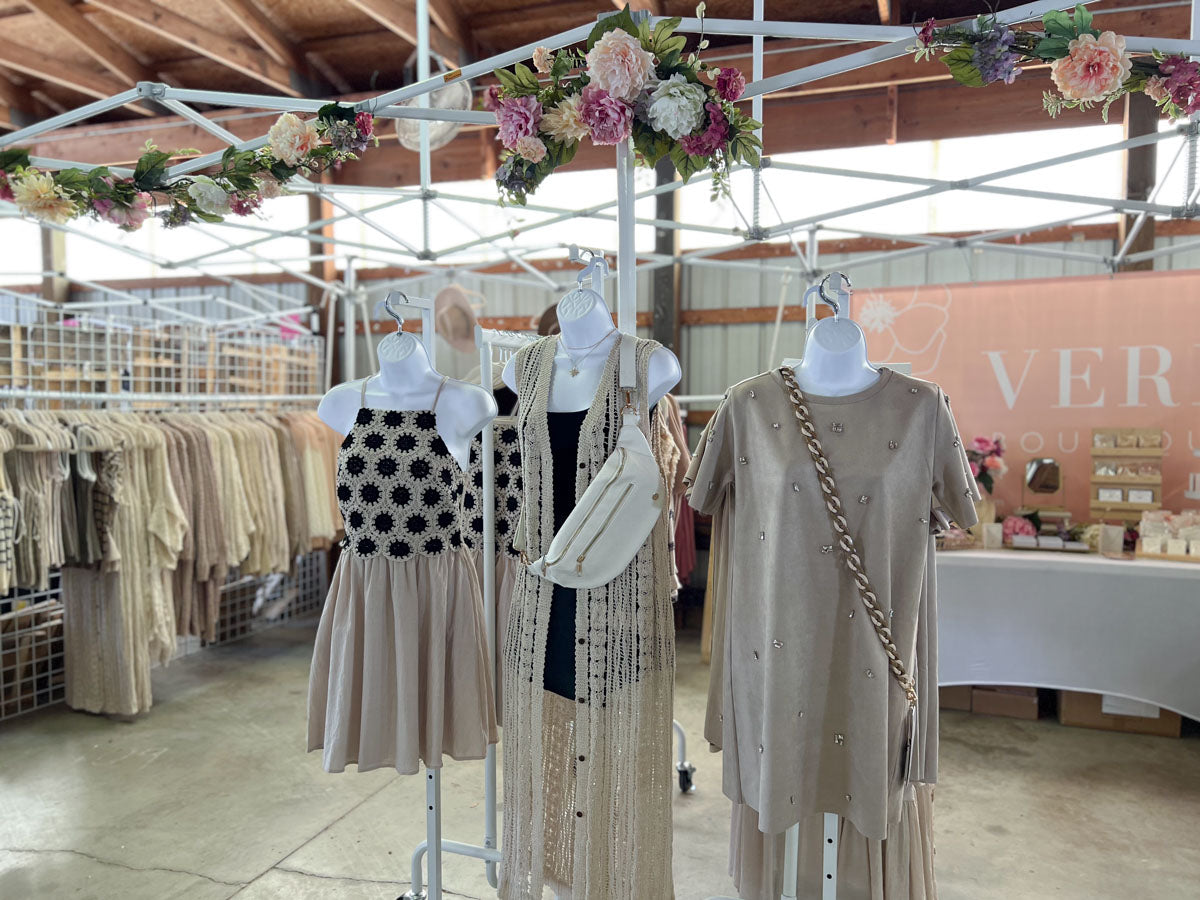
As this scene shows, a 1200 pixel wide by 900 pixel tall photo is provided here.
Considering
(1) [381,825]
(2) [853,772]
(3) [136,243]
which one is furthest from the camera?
(3) [136,243]

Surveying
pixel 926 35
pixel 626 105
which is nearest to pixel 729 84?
pixel 626 105

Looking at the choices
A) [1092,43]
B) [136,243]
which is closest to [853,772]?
[1092,43]

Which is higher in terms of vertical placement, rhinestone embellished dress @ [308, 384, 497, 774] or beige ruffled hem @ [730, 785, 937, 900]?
rhinestone embellished dress @ [308, 384, 497, 774]

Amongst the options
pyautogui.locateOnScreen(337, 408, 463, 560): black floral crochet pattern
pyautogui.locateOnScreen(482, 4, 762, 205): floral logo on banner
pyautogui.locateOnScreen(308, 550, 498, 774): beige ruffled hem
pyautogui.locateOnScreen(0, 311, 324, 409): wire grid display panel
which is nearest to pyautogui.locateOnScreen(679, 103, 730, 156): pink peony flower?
pyautogui.locateOnScreen(482, 4, 762, 205): floral logo on banner

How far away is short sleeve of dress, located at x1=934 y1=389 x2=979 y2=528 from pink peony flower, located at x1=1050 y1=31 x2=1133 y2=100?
73cm

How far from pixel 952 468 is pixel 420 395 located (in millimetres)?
1245

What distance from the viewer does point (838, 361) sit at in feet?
5.51

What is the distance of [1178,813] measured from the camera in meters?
3.14

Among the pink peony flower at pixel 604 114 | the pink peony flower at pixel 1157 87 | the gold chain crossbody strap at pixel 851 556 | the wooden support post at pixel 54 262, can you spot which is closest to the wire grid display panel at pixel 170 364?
the wooden support post at pixel 54 262

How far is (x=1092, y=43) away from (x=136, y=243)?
29.3 ft

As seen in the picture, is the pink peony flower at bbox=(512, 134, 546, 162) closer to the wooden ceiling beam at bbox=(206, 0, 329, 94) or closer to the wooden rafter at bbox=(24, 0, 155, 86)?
the wooden ceiling beam at bbox=(206, 0, 329, 94)

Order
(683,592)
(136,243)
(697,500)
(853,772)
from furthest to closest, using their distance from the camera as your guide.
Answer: (136,243) → (683,592) → (697,500) → (853,772)

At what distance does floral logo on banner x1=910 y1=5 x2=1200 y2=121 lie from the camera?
1.71m

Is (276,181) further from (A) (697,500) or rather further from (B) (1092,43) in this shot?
(B) (1092,43)
